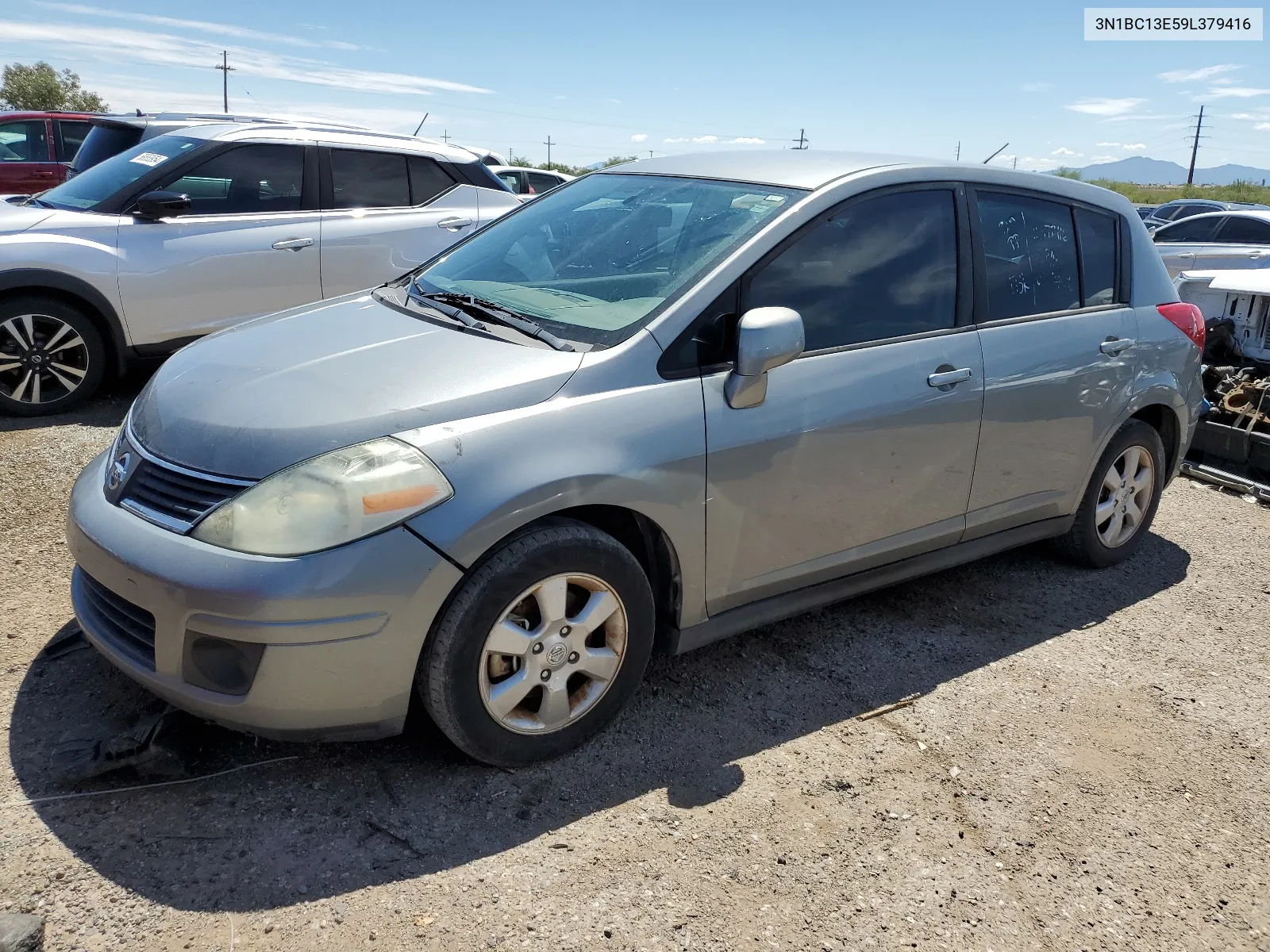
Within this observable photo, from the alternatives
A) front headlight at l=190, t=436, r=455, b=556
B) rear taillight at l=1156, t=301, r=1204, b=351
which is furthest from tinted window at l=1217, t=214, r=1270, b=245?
front headlight at l=190, t=436, r=455, b=556

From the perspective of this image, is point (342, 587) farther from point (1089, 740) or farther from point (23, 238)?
point (23, 238)

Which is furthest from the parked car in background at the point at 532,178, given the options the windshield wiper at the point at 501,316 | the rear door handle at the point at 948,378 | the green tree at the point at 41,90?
the green tree at the point at 41,90

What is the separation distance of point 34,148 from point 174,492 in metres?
11.2

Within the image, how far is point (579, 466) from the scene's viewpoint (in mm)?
2809

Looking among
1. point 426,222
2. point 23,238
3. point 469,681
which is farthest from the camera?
point 426,222

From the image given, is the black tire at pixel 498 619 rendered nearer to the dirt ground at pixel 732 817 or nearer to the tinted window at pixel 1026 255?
the dirt ground at pixel 732 817

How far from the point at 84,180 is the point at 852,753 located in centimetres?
625

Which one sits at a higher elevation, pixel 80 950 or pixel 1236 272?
pixel 1236 272

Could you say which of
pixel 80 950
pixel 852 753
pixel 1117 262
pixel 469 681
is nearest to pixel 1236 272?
pixel 1117 262

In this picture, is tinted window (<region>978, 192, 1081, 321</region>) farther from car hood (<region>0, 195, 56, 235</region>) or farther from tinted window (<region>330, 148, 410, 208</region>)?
car hood (<region>0, 195, 56, 235</region>)

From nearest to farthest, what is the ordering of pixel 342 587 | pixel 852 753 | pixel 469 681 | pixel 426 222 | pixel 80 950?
pixel 80 950 → pixel 342 587 → pixel 469 681 → pixel 852 753 → pixel 426 222

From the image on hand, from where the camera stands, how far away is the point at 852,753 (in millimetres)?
3209

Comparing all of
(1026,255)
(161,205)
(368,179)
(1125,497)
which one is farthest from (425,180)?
(1125,497)

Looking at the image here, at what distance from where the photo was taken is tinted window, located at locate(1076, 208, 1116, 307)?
14.3 feet
